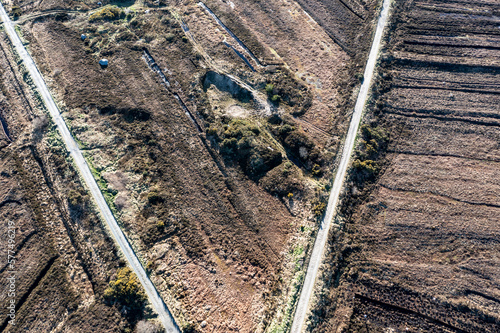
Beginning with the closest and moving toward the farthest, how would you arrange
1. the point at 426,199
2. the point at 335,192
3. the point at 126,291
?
the point at 126,291
the point at 426,199
the point at 335,192

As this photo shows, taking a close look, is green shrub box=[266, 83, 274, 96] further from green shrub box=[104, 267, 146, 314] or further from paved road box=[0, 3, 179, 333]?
green shrub box=[104, 267, 146, 314]

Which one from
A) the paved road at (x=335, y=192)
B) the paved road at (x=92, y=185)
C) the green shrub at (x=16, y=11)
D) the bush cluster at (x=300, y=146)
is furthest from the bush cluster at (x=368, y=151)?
the green shrub at (x=16, y=11)

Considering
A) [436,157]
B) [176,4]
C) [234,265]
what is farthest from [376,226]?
[176,4]

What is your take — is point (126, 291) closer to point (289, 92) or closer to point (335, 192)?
point (335, 192)

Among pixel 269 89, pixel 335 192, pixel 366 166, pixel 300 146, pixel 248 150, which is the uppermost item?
pixel 269 89

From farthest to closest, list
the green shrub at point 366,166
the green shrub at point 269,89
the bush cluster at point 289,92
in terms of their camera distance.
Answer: the green shrub at point 269,89
the bush cluster at point 289,92
the green shrub at point 366,166

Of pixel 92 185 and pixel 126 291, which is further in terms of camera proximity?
pixel 92 185

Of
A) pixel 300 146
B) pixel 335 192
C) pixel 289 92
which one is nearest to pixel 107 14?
pixel 289 92

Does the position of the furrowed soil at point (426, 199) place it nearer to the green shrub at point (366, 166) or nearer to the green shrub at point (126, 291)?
the green shrub at point (366, 166)
